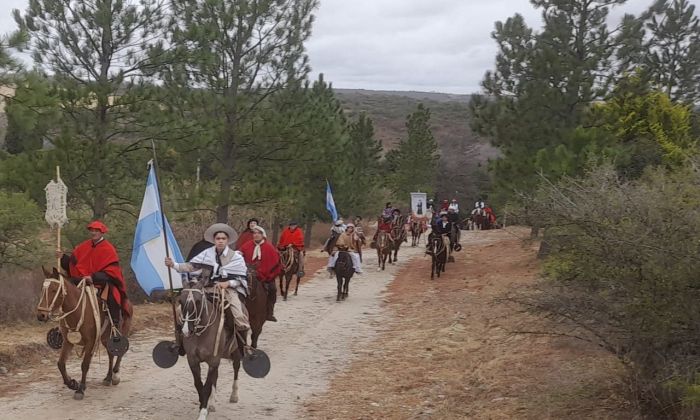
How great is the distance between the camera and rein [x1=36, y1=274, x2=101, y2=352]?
26.3ft

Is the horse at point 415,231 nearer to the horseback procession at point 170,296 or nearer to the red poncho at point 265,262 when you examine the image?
the horseback procession at point 170,296

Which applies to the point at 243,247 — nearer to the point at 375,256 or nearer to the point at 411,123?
the point at 375,256

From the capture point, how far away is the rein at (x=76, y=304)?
803 cm

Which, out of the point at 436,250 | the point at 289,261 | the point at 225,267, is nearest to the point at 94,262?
the point at 225,267

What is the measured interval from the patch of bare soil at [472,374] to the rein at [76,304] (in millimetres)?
2976

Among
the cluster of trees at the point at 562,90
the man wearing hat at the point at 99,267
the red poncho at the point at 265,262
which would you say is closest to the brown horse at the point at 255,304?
the red poncho at the point at 265,262

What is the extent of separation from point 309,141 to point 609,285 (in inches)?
531

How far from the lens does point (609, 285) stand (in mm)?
6895

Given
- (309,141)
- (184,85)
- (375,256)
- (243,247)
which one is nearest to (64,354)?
(243,247)

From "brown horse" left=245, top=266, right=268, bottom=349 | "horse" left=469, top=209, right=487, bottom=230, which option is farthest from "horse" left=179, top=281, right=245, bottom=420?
"horse" left=469, top=209, right=487, bottom=230

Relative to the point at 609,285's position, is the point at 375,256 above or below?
below

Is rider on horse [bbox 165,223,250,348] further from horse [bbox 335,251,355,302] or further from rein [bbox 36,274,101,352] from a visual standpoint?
horse [bbox 335,251,355,302]

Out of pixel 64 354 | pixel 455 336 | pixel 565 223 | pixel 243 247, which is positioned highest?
pixel 565 223

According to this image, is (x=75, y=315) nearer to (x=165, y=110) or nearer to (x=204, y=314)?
(x=204, y=314)
